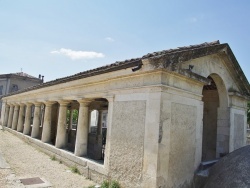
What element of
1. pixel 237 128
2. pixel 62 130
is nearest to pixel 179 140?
pixel 237 128

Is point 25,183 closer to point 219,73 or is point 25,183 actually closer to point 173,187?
point 173,187

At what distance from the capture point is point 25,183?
6.19 m

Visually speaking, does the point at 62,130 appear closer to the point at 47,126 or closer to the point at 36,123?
the point at 47,126

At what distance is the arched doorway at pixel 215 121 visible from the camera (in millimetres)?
7719

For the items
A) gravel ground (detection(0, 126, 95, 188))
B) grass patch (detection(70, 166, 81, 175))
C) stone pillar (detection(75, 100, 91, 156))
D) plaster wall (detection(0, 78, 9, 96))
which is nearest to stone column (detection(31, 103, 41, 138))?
gravel ground (detection(0, 126, 95, 188))

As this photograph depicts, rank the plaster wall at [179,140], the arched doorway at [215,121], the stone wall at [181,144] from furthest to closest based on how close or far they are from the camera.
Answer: the arched doorway at [215,121] → the stone wall at [181,144] → the plaster wall at [179,140]

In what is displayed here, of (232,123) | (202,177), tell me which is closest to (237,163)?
(202,177)

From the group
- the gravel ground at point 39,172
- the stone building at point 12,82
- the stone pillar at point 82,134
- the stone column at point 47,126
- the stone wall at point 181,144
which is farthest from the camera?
the stone building at point 12,82

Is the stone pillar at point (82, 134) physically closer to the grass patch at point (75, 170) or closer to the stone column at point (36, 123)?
the grass patch at point (75, 170)

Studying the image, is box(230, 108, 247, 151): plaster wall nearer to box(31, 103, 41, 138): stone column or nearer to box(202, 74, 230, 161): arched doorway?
box(202, 74, 230, 161): arched doorway

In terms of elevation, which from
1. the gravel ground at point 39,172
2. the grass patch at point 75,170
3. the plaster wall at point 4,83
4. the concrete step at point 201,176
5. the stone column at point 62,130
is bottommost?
the gravel ground at point 39,172

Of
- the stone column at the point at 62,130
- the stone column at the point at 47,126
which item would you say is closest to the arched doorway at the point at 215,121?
the stone column at the point at 62,130

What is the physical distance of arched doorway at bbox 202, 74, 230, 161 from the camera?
25.3 ft

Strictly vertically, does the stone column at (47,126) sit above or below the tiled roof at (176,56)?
below
